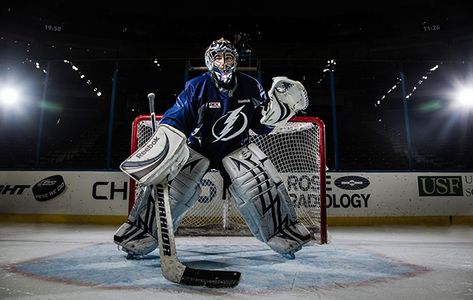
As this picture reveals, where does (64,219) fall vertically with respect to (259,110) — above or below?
below

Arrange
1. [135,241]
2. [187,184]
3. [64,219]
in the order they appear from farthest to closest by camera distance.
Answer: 1. [64,219]
2. [187,184]
3. [135,241]

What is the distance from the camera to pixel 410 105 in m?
15.2

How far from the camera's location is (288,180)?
417 centimetres

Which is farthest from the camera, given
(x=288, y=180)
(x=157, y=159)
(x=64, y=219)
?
(x=64, y=219)

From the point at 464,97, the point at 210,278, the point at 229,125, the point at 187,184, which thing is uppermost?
the point at 464,97

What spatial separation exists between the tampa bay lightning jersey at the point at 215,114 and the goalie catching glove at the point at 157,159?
23 centimetres

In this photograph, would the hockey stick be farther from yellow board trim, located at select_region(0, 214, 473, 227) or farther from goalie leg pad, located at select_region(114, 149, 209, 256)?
yellow board trim, located at select_region(0, 214, 473, 227)

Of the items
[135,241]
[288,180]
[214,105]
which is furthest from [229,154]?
[288,180]

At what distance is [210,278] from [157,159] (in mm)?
624

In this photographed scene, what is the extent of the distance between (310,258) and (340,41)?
14.0 metres

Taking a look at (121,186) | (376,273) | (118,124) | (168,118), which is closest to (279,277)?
(376,273)

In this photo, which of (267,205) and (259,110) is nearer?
(267,205)

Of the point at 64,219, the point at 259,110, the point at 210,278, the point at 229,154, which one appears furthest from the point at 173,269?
the point at 64,219

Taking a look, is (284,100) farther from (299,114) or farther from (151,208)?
(299,114)
